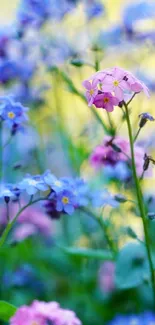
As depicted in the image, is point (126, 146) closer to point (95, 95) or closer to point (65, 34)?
point (95, 95)

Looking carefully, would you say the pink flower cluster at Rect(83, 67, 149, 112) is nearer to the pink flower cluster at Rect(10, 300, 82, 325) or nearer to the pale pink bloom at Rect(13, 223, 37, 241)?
the pink flower cluster at Rect(10, 300, 82, 325)

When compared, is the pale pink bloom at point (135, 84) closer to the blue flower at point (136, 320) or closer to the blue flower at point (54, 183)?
the blue flower at point (54, 183)

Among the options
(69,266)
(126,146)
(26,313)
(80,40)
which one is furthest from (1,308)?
(80,40)

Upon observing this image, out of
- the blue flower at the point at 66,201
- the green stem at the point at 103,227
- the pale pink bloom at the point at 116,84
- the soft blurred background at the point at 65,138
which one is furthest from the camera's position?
the soft blurred background at the point at 65,138

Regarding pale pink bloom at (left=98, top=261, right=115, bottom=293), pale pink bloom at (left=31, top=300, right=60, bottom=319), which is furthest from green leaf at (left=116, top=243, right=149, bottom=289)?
pale pink bloom at (left=31, top=300, right=60, bottom=319)

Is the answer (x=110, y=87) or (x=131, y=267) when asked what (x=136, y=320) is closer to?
(x=131, y=267)

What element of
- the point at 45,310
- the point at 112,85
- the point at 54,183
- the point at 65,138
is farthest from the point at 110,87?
the point at 65,138

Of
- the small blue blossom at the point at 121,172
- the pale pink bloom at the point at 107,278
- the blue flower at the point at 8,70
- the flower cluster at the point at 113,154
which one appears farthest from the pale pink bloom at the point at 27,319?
the blue flower at the point at 8,70
